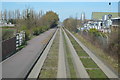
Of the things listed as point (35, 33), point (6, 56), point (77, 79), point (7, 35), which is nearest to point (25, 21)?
point (35, 33)

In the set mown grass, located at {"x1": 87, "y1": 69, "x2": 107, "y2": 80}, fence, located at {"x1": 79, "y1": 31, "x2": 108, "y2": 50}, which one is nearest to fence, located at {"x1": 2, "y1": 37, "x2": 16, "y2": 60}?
mown grass, located at {"x1": 87, "y1": 69, "x2": 107, "y2": 80}

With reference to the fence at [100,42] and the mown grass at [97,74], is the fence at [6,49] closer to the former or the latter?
the mown grass at [97,74]

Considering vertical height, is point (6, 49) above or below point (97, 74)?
above

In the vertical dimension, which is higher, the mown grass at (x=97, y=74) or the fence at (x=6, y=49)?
the fence at (x=6, y=49)

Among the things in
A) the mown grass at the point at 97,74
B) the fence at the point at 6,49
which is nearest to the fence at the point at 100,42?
the mown grass at the point at 97,74

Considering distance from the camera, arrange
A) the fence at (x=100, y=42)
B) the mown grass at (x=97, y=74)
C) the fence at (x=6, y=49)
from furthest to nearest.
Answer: the fence at (x=100, y=42), the fence at (x=6, y=49), the mown grass at (x=97, y=74)

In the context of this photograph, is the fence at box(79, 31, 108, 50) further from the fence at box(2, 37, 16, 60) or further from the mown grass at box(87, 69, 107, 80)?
the fence at box(2, 37, 16, 60)

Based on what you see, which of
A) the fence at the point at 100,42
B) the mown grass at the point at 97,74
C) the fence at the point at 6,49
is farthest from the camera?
the fence at the point at 100,42

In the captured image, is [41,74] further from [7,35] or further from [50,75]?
[7,35]

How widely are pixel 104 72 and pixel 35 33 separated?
33.6 metres

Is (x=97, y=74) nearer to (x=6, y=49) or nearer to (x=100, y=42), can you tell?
(x=6, y=49)

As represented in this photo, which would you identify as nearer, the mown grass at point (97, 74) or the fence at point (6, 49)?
the mown grass at point (97, 74)

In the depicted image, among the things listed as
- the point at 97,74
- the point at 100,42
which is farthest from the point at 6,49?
the point at 100,42

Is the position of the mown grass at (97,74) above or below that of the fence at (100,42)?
below
